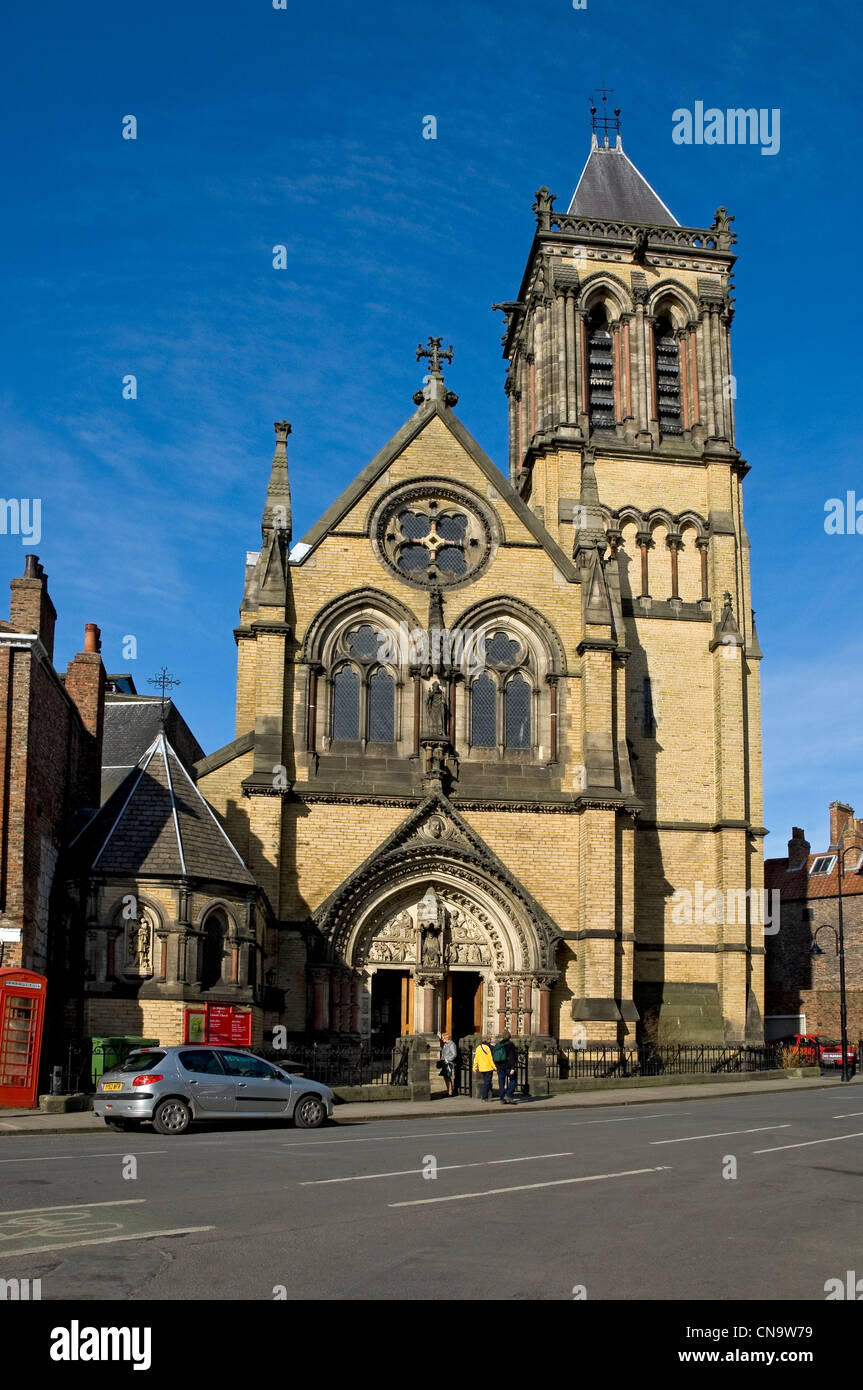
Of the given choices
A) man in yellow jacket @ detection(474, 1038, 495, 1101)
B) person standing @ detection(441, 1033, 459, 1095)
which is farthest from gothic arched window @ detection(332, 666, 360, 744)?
man in yellow jacket @ detection(474, 1038, 495, 1101)

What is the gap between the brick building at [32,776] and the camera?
25703mm

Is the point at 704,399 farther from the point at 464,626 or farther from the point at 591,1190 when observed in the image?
the point at 591,1190

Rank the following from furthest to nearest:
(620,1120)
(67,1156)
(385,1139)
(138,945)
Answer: (138,945), (620,1120), (385,1139), (67,1156)

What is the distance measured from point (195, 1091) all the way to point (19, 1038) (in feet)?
17.6

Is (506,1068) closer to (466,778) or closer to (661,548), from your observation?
(466,778)

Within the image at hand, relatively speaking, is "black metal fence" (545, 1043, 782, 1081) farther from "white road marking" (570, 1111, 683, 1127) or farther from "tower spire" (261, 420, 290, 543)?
"tower spire" (261, 420, 290, 543)

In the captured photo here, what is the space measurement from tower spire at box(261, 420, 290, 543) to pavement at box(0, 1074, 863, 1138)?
45.6 ft

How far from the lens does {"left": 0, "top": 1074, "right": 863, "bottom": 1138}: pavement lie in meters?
A: 20.4

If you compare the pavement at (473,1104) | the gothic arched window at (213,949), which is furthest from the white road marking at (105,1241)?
the gothic arched window at (213,949)

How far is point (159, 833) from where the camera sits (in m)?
30.5

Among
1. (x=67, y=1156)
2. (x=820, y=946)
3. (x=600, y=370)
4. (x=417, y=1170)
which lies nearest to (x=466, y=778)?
(x=600, y=370)
